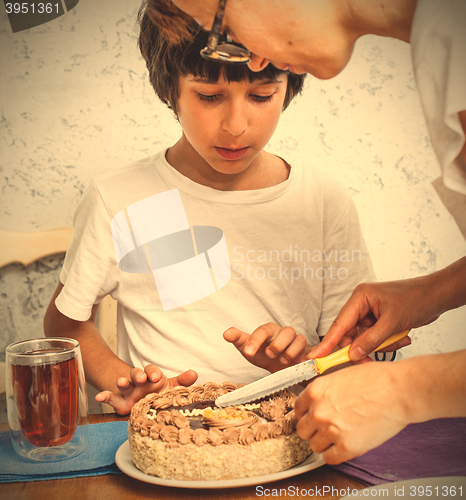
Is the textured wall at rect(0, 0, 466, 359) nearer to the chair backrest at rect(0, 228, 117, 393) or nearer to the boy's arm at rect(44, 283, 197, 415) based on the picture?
the chair backrest at rect(0, 228, 117, 393)

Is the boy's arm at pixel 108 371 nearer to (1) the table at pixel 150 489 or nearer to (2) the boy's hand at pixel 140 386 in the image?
(2) the boy's hand at pixel 140 386

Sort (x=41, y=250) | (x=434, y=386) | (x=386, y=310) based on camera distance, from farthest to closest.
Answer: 1. (x=41, y=250)
2. (x=386, y=310)
3. (x=434, y=386)

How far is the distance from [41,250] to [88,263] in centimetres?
20

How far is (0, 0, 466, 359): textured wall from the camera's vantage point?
0.98 metres

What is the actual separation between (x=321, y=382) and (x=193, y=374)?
296 millimetres

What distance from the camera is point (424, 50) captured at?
422 mm

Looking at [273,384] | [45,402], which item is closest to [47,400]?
[45,402]

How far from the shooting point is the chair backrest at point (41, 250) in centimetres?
99

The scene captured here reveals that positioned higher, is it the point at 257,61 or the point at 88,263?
the point at 257,61

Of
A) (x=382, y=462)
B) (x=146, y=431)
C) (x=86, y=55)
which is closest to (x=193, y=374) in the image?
(x=146, y=431)

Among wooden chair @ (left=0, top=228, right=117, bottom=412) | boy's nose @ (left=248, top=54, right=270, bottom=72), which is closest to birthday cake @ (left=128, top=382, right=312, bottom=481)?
boy's nose @ (left=248, top=54, right=270, bottom=72)

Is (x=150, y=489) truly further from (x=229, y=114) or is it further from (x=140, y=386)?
(x=229, y=114)

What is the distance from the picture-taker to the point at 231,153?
31.5 inches

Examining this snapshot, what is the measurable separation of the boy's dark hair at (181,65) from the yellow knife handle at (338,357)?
1.45 ft
